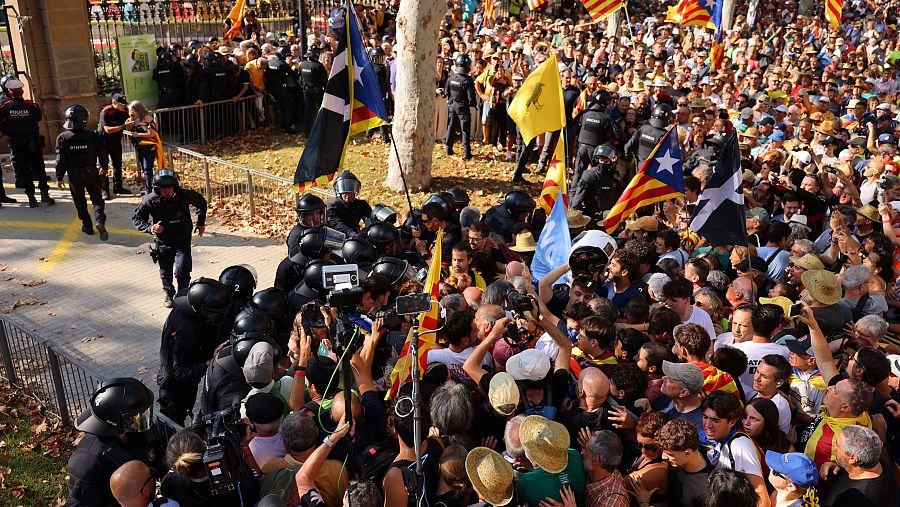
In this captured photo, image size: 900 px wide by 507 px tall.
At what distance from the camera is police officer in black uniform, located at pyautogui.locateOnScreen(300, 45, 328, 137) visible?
55.5ft

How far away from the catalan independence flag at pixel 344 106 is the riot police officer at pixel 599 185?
12.8 ft

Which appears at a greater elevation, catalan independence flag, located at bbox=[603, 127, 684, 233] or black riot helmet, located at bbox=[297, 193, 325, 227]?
catalan independence flag, located at bbox=[603, 127, 684, 233]

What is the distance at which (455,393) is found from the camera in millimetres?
4918

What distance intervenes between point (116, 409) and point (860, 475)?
4500mm

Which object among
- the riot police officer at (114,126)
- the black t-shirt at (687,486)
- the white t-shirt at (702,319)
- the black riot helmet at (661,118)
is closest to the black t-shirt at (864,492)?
the black t-shirt at (687,486)

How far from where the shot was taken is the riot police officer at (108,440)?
507 cm

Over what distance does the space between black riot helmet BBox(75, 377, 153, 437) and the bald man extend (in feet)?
2.48

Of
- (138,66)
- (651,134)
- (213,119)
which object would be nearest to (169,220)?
(651,134)

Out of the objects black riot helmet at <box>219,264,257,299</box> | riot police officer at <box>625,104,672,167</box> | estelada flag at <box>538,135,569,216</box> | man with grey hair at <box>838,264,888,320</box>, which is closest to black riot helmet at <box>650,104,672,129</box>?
riot police officer at <box>625,104,672,167</box>

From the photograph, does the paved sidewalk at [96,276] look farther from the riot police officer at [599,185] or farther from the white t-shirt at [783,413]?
the white t-shirt at [783,413]

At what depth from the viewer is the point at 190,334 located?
6.73 metres

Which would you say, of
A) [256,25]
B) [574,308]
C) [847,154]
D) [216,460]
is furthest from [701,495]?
[256,25]

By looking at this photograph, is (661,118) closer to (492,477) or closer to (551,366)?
(551,366)

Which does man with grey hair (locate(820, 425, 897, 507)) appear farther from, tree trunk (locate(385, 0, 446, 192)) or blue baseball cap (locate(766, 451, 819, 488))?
tree trunk (locate(385, 0, 446, 192))
